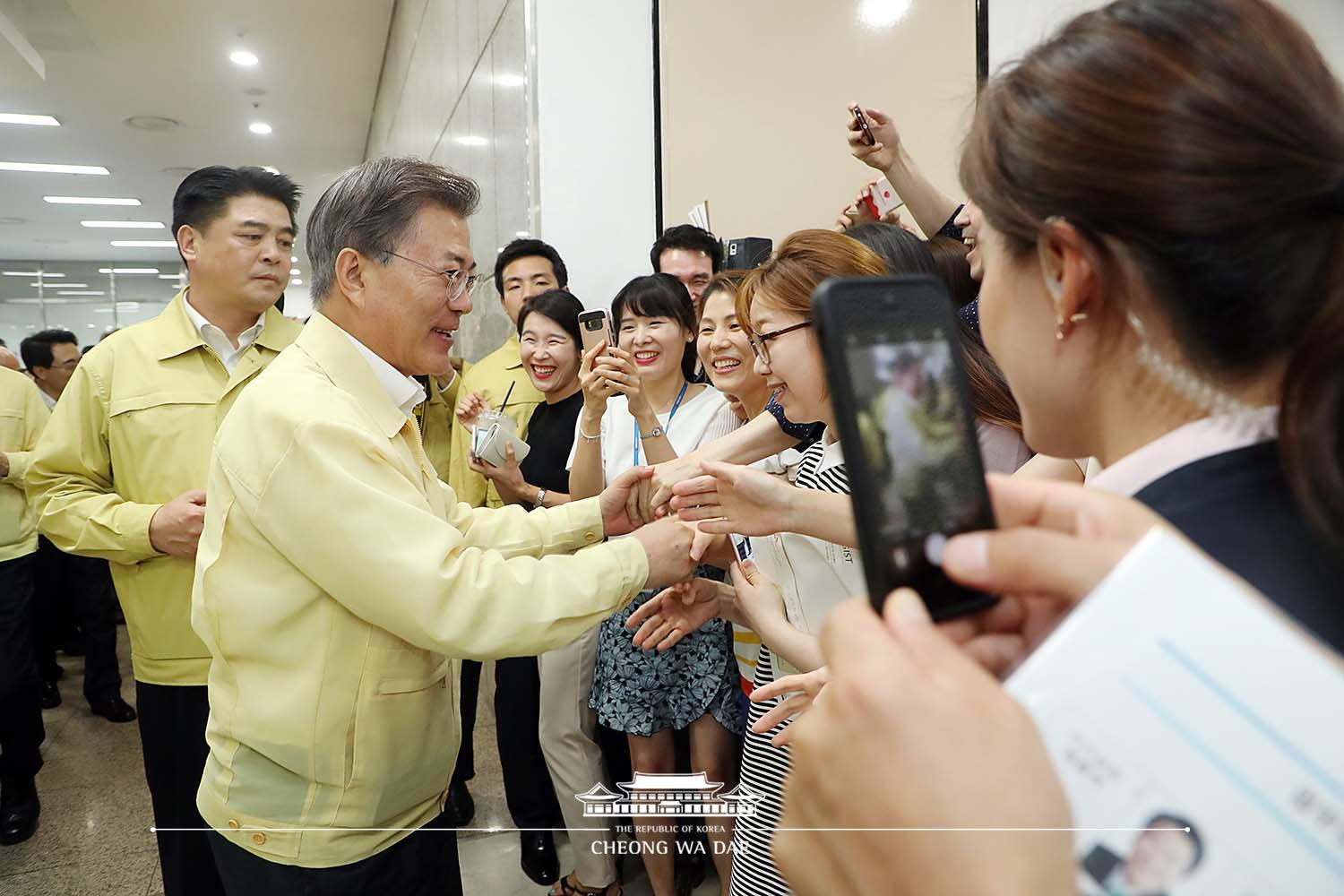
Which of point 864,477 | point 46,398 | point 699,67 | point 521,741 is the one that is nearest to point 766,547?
point 864,477

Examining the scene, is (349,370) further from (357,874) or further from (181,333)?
(181,333)

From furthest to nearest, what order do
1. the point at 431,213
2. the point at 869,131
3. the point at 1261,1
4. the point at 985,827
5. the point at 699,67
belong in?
1. the point at 699,67
2. the point at 869,131
3. the point at 431,213
4. the point at 1261,1
5. the point at 985,827

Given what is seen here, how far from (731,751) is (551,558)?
40.2 inches

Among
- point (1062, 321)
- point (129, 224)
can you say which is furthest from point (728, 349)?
point (129, 224)

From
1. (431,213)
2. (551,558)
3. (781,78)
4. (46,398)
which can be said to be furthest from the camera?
(46,398)

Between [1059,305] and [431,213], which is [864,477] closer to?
[1059,305]

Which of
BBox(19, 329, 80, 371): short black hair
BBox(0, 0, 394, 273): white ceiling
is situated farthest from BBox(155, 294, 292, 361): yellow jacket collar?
BBox(0, 0, 394, 273): white ceiling

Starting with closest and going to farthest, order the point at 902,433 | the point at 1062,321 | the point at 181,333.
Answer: the point at 902,433, the point at 1062,321, the point at 181,333

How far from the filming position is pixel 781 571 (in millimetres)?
1458

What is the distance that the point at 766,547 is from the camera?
1.50 meters

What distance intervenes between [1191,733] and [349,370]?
46.1 inches

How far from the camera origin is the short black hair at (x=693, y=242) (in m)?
2.57

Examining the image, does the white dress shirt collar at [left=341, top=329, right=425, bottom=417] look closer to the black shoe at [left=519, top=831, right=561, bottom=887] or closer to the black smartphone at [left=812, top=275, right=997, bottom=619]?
the black smartphone at [left=812, top=275, right=997, bottom=619]

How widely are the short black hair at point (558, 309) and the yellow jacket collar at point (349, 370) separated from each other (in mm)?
1297
